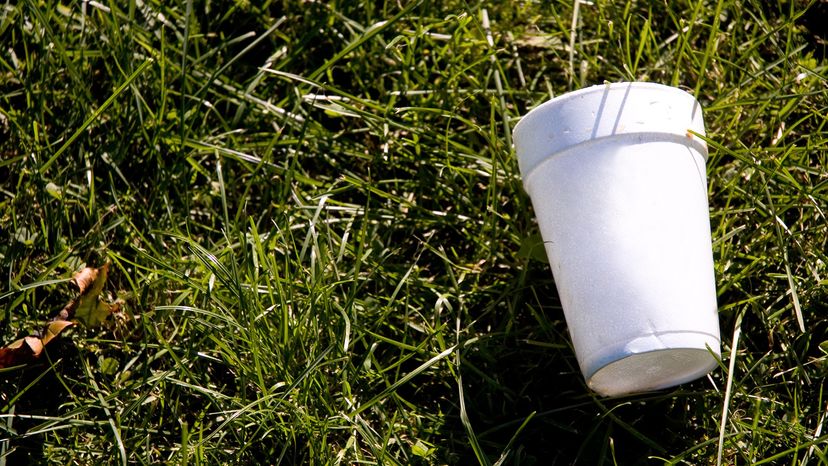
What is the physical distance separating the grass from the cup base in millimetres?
89

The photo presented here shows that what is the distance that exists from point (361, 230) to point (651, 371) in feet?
2.24

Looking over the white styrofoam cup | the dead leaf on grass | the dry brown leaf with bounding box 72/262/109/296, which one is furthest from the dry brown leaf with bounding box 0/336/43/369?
the white styrofoam cup

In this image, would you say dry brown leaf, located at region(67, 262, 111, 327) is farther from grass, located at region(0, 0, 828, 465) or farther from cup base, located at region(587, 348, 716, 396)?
cup base, located at region(587, 348, 716, 396)

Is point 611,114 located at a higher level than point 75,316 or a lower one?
higher

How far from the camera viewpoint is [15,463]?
6.07 feet

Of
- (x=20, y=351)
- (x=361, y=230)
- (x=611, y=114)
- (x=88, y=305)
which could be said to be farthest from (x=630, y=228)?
(x=20, y=351)

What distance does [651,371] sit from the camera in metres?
1.72

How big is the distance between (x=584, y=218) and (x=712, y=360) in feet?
1.22

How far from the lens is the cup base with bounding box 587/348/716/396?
5.54 feet

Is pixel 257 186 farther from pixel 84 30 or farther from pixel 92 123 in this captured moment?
pixel 84 30

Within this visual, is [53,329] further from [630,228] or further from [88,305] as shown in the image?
[630,228]

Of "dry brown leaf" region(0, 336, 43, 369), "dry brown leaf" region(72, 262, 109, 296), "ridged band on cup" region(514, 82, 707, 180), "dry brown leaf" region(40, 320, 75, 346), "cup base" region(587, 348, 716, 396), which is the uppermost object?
"ridged band on cup" region(514, 82, 707, 180)

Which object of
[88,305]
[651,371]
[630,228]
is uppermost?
[630,228]

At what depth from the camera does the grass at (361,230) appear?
1.84 metres
